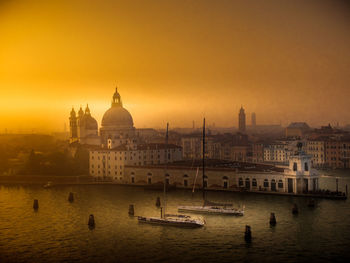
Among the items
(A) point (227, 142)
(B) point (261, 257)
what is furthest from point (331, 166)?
(B) point (261, 257)

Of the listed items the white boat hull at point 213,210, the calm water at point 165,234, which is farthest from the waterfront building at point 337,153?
the white boat hull at point 213,210

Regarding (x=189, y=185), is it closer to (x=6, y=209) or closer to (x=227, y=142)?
(x=6, y=209)

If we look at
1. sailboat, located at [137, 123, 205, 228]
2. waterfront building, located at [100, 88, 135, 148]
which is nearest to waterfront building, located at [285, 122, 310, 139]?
waterfront building, located at [100, 88, 135, 148]

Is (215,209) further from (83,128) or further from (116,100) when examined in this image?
(83,128)

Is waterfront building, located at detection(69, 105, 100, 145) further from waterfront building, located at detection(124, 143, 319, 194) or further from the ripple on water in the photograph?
the ripple on water

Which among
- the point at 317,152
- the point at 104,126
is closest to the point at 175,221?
the point at 104,126

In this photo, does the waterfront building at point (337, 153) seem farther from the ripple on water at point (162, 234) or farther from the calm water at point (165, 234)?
the ripple on water at point (162, 234)
